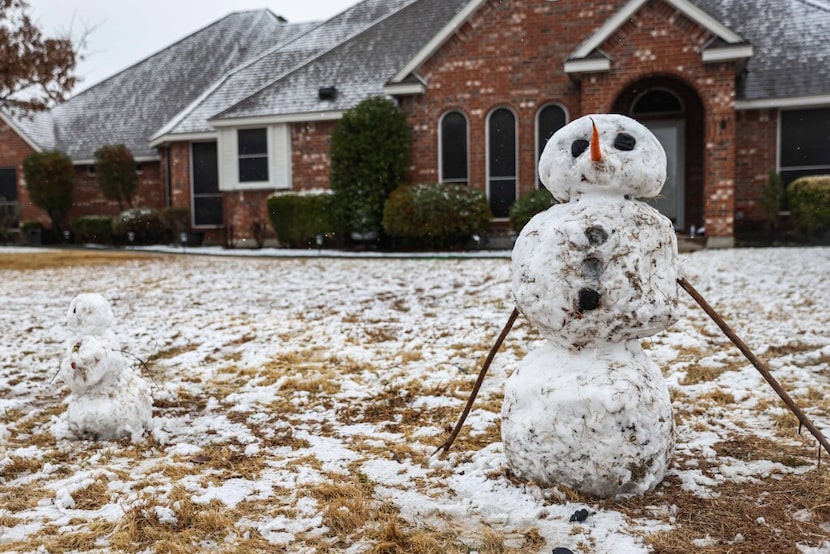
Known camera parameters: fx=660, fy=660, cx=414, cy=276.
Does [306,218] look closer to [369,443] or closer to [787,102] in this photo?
[787,102]

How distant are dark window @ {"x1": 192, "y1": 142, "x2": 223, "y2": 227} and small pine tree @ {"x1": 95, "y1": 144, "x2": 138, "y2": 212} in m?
2.73

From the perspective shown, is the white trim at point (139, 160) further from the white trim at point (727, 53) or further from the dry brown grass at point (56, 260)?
the white trim at point (727, 53)

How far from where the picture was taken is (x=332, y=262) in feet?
43.4

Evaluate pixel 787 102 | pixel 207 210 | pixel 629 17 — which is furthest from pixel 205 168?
pixel 787 102

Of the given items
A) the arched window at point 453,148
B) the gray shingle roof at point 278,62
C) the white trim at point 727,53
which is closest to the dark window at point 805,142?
the white trim at point 727,53

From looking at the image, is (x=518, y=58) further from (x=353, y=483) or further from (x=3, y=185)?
(x=3, y=185)

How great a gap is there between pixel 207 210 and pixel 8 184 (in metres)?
8.94

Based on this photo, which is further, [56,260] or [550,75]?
[550,75]

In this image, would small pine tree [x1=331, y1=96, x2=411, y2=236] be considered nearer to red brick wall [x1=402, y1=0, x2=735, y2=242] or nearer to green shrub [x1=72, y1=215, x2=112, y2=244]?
red brick wall [x1=402, y1=0, x2=735, y2=242]

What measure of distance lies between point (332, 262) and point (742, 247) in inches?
332

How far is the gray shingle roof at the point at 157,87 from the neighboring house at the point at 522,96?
298 centimetres

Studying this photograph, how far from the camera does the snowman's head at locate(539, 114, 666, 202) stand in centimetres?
272

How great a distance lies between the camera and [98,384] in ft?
12.2

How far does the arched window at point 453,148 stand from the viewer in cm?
1575
